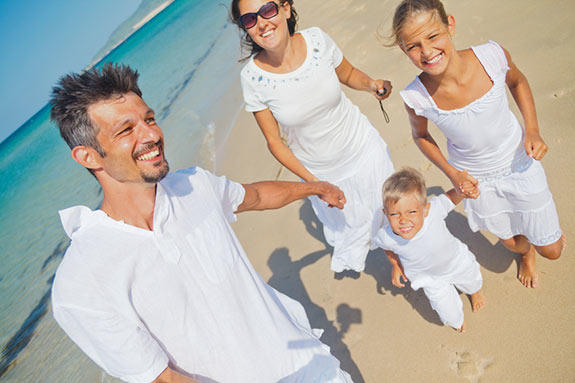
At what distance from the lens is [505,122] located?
2.34m

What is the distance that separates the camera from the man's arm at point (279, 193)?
2.09 meters

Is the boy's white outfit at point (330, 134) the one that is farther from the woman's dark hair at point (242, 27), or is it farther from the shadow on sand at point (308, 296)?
the shadow on sand at point (308, 296)

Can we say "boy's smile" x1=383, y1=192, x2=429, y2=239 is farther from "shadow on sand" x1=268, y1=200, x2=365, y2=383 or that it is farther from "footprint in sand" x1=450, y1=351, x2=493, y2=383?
"shadow on sand" x1=268, y1=200, x2=365, y2=383

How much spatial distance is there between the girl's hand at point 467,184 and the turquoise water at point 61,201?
4581 millimetres

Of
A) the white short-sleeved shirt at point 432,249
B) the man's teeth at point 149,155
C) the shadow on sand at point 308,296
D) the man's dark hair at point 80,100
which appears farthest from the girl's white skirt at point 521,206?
the man's dark hair at point 80,100

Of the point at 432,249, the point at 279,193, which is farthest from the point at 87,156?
the point at 432,249

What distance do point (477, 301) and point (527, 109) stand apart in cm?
147

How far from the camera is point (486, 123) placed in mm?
2287

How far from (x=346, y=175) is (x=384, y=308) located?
1.29 metres

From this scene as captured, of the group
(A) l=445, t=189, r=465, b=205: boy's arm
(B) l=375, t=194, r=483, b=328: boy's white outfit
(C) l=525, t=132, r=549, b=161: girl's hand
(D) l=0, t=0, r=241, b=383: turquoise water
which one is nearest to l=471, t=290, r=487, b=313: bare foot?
(B) l=375, t=194, r=483, b=328: boy's white outfit

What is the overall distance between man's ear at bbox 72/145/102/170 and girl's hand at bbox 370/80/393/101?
6.70 feet

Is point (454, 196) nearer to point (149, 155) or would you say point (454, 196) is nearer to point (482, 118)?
point (482, 118)

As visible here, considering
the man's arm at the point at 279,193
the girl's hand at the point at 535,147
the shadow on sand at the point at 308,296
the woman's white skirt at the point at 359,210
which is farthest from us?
the shadow on sand at the point at 308,296

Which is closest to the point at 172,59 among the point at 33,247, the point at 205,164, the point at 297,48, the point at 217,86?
the point at 217,86
